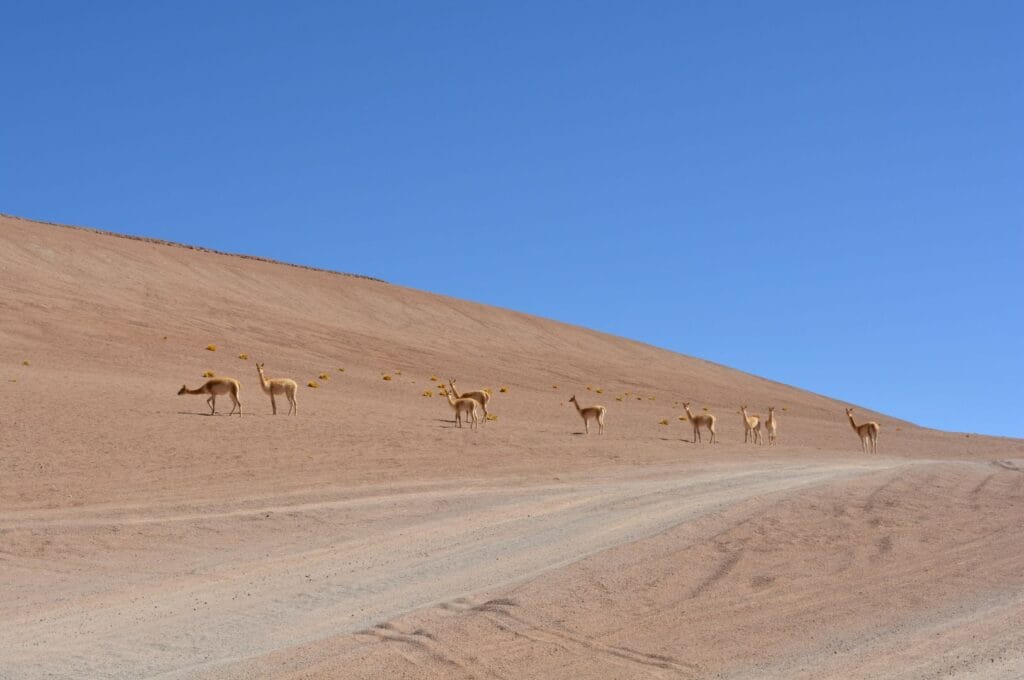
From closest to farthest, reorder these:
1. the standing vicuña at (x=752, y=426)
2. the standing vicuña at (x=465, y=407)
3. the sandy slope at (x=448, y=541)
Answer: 1. the sandy slope at (x=448, y=541)
2. the standing vicuña at (x=465, y=407)
3. the standing vicuña at (x=752, y=426)

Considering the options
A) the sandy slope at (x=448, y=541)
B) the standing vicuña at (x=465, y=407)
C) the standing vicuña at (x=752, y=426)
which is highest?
the standing vicuña at (x=752, y=426)

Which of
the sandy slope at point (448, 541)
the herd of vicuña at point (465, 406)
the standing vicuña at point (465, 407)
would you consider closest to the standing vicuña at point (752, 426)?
the herd of vicuña at point (465, 406)

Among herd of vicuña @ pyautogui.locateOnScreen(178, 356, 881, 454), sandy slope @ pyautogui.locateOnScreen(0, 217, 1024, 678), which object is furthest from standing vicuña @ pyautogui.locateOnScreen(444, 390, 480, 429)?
sandy slope @ pyautogui.locateOnScreen(0, 217, 1024, 678)

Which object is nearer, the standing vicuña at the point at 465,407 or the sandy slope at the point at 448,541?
the sandy slope at the point at 448,541

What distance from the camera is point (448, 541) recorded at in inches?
754

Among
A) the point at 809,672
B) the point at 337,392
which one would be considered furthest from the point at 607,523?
the point at 337,392

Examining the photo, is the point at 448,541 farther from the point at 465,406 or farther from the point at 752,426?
the point at 752,426

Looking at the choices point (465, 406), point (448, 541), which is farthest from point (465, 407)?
point (448, 541)

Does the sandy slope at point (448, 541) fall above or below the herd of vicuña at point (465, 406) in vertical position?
below

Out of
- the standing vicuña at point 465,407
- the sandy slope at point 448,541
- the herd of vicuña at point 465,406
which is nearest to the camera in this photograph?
the sandy slope at point 448,541

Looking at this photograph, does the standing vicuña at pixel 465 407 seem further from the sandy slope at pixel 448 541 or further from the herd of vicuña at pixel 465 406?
the sandy slope at pixel 448 541

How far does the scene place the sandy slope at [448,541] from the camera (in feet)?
40.4

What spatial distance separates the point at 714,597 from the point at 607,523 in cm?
568

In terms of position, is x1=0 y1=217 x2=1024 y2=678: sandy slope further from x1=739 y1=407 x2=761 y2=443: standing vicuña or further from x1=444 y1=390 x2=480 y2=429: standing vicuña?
x1=739 y1=407 x2=761 y2=443: standing vicuña
